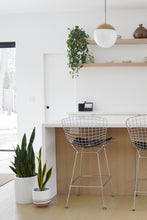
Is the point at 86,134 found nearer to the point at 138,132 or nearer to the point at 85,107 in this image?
the point at 138,132

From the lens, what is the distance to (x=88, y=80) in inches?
253

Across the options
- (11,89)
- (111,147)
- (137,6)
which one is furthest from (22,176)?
(137,6)

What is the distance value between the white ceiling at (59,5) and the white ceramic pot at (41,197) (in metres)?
3.78

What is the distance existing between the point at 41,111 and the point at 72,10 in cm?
216

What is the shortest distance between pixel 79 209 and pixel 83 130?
867 mm

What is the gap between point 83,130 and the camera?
12.1 feet

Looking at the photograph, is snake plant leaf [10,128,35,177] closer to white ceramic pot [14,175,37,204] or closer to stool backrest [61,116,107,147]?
white ceramic pot [14,175,37,204]

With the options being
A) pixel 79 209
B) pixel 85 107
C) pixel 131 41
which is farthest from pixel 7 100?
pixel 79 209

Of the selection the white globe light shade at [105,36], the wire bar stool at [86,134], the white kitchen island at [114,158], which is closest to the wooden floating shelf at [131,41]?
the white globe light shade at [105,36]

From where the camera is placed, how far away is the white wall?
21.7 ft

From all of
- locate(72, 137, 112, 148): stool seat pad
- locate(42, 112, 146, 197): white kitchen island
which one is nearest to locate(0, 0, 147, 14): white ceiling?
locate(42, 112, 146, 197): white kitchen island

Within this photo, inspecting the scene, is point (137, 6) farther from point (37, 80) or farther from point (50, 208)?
point (50, 208)

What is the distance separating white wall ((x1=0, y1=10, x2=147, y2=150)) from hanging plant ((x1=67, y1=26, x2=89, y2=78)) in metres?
0.44

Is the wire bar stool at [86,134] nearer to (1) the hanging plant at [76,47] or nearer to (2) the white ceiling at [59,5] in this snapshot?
(1) the hanging plant at [76,47]
